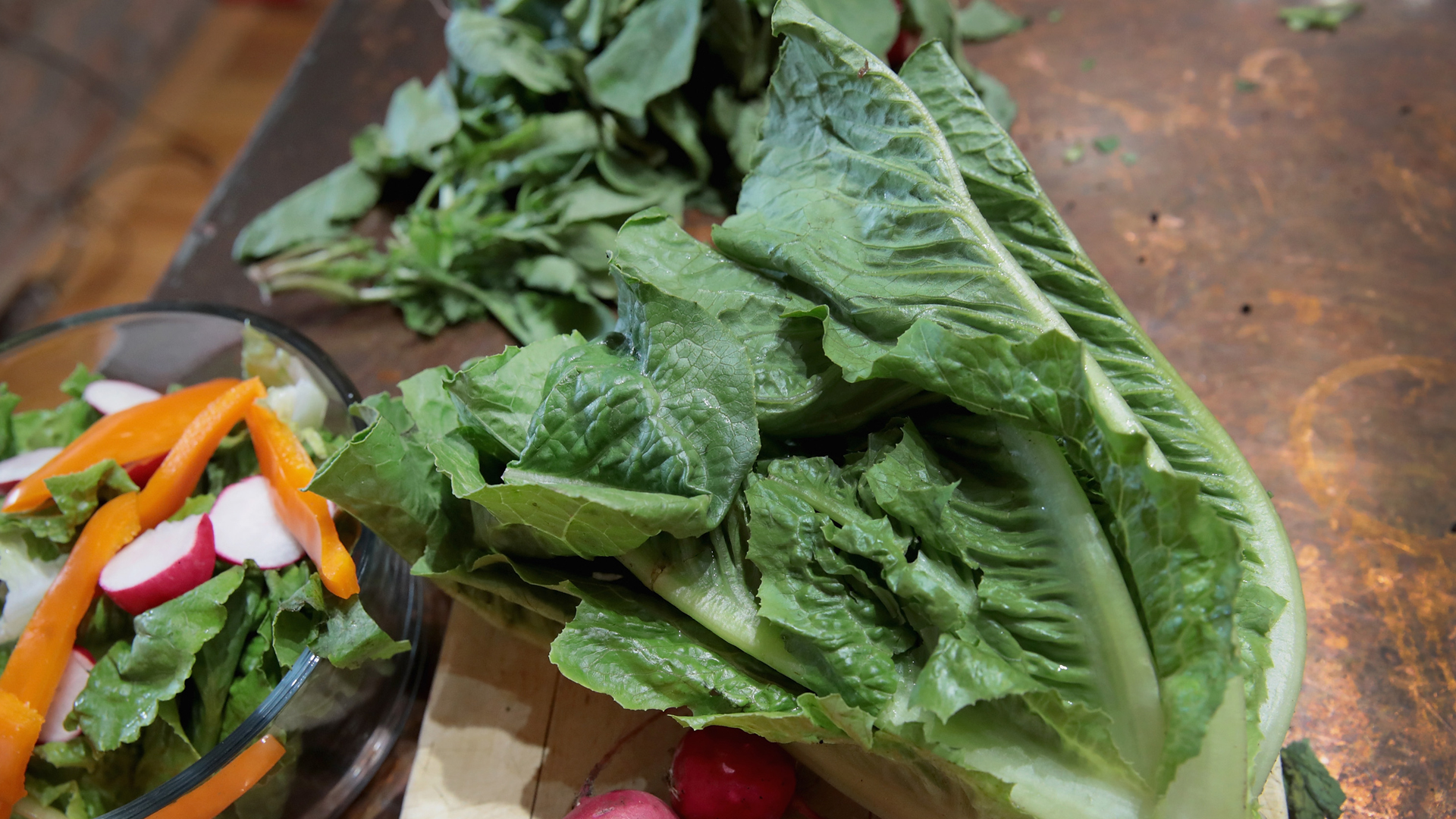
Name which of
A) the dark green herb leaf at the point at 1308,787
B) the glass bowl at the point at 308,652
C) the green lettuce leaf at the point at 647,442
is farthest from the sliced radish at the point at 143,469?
the dark green herb leaf at the point at 1308,787

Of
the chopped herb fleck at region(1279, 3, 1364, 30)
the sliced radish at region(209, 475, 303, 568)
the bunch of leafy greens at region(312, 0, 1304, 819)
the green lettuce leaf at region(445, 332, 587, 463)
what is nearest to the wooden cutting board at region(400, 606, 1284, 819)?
the bunch of leafy greens at region(312, 0, 1304, 819)

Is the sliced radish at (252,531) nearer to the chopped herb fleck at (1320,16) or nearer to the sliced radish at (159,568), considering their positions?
the sliced radish at (159,568)

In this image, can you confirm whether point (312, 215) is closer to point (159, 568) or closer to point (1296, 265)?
point (159, 568)

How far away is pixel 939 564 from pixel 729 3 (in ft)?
4.75

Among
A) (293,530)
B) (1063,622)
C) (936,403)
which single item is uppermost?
(936,403)

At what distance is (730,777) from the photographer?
121cm

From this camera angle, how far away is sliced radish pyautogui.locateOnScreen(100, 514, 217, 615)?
1.33 metres

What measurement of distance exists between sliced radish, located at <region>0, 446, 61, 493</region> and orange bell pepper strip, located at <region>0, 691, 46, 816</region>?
→ 459 mm

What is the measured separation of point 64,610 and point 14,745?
0.66ft

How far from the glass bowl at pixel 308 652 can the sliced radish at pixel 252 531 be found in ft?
0.45

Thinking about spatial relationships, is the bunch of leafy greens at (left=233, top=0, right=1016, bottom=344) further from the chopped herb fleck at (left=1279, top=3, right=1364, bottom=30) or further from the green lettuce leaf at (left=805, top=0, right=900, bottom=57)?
the chopped herb fleck at (left=1279, top=3, right=1364, bottom=30)

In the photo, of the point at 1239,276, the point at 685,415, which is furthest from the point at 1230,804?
the point at 1239,276

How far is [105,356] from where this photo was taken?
6.00 ft

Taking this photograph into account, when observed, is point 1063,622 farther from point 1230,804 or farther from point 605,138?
point 605,138
